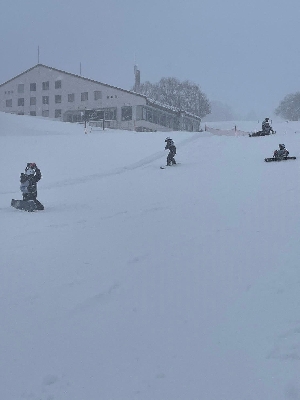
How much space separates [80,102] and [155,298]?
4719cm

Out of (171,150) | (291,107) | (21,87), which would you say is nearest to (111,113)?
(21,87)

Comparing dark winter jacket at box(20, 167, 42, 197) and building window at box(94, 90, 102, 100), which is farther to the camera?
building window at box(94, 90, 102, 100)

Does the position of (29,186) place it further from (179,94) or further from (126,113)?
(179,94)

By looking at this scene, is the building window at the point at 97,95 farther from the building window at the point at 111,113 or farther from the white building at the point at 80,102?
the building window at the point at 111,113

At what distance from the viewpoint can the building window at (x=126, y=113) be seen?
47.5 metres

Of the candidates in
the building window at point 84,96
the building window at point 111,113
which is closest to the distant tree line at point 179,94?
the building window at point 84,96

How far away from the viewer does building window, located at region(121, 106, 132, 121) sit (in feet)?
156

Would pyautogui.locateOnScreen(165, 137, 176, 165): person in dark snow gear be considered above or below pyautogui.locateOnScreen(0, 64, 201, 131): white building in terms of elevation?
below

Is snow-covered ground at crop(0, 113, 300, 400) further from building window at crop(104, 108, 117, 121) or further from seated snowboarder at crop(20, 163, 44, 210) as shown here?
building window at crop(104, 108, 117, 121)

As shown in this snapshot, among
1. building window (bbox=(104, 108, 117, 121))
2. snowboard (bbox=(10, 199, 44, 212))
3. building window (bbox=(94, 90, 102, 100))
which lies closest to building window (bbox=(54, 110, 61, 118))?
building window (bbox=(94, 90, 102, 100))

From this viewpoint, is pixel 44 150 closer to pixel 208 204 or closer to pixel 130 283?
pixel 208 204

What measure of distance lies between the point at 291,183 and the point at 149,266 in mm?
7944

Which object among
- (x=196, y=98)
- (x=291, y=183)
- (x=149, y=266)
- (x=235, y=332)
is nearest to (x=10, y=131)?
(x=291, y=183)

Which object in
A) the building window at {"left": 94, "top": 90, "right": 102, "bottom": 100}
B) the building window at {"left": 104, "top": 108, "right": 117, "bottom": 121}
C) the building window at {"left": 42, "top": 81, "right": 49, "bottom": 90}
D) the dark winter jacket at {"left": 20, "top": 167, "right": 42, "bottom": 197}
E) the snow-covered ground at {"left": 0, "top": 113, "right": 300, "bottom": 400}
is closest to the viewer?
the snow-covered ground at {"left": 0, "top": 113, "right": 300, "bottom": 400}
